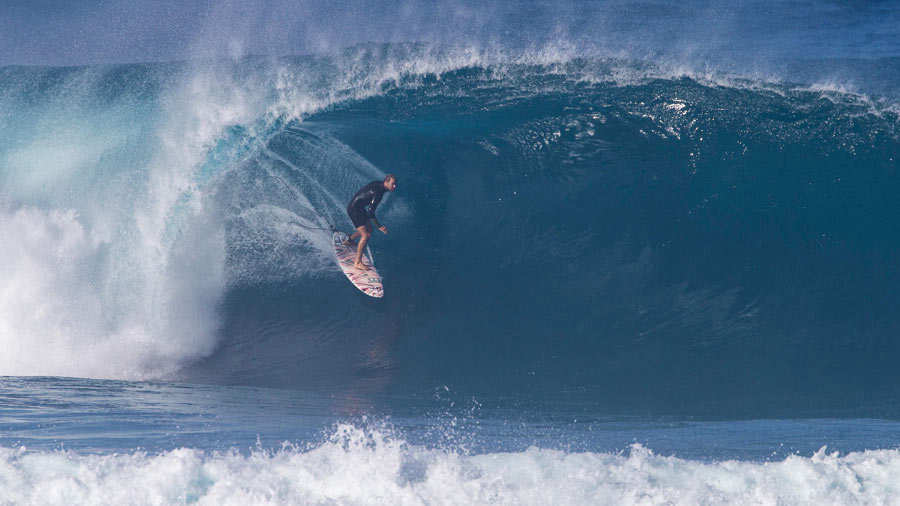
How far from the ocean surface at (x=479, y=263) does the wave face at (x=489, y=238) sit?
3 centimetres

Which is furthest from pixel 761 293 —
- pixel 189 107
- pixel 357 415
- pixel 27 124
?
pixel 27 124

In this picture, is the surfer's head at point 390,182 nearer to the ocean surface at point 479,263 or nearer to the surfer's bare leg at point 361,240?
the surfer's bare leg at point 361,240

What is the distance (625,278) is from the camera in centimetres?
777

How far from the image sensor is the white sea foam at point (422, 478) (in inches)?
165

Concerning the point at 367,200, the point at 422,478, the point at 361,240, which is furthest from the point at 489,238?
the point at 422,478

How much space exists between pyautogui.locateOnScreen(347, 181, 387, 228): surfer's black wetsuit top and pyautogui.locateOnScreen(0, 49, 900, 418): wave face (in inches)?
35.2

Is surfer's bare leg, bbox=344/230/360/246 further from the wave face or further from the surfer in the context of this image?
the wave face

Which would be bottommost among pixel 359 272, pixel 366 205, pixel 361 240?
pixel 359 272

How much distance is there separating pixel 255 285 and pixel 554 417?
3869 mm

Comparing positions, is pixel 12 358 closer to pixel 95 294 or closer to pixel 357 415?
pixel 95 294

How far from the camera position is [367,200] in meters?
7.04

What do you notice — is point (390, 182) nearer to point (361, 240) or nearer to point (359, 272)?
point (361, 240)

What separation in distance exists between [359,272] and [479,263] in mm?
1420

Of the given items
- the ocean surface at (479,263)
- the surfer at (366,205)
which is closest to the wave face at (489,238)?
the ocean surface at (479,263)
